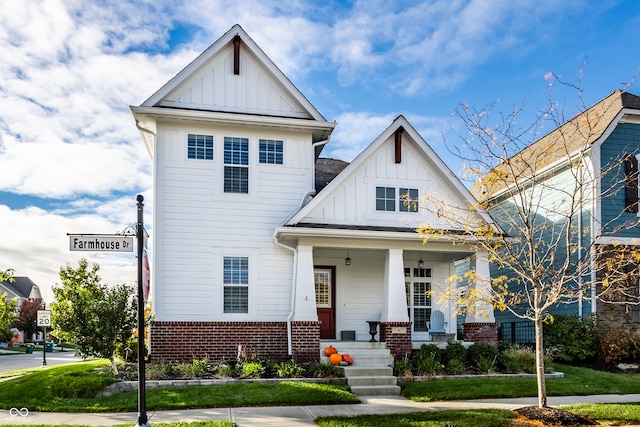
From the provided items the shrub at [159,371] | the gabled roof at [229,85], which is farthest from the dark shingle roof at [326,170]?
the shrub at [159,371]

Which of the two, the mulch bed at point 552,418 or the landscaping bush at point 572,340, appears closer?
the mulch bed at point 552,418

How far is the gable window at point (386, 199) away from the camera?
16.2 metres

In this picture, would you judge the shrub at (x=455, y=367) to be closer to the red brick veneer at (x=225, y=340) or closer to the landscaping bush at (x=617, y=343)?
the red brick veneer at (x=225, y=340)

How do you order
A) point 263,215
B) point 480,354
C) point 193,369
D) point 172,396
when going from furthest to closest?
point 263,215 < point 480,354 < point 193,369 < point 172,396

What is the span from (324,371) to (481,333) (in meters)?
5.20

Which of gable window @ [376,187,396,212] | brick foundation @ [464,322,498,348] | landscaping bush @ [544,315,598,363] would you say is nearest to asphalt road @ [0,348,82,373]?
gable window @ [376,187,396,212]

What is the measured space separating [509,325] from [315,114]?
11.1 m

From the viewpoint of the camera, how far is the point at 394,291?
15.5m

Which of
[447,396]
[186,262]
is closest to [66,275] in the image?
[186,262]

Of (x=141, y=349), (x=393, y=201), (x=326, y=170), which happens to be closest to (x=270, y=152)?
(x=326, y=170)

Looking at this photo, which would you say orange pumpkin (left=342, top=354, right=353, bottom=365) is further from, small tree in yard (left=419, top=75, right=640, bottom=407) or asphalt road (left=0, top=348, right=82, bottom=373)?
asphalt road (left=0, top=348, right=82, bottom=373)

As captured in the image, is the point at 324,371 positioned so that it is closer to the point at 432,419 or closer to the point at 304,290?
the point at 304,290

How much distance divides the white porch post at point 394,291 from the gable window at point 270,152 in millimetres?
4225

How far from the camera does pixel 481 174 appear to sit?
11.3 m
